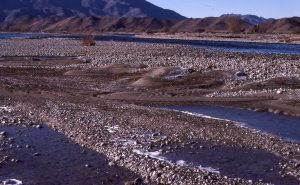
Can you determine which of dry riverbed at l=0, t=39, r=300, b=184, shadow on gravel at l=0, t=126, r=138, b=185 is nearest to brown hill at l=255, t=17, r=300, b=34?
dry riverbed at l=0, t=39, r=300, b=184

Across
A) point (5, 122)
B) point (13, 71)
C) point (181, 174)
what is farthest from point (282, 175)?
point (13, 71)

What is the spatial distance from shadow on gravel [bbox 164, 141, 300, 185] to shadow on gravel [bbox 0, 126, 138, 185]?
5.73 ft

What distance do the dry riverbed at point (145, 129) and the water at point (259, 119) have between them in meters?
0.59

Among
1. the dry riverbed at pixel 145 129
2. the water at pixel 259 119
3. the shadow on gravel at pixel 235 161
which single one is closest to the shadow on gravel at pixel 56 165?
the dry riverbed at pixel 145 129

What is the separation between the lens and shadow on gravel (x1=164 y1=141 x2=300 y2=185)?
38.3ft

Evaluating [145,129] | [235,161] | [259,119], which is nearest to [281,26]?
[259,119]

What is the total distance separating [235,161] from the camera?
12.9 meters

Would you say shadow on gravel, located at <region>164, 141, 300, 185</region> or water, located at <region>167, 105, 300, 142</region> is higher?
shadow on gravel, located at <region>164, 141, 300, 185</region>

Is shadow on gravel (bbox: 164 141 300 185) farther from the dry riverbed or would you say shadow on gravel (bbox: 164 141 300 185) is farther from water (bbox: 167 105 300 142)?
water (bbox: 167 105 300 142)

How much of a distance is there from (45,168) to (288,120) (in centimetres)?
923

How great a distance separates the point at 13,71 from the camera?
35.7 meters

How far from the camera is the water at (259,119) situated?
16469 mm

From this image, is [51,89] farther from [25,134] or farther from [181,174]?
[181,174]

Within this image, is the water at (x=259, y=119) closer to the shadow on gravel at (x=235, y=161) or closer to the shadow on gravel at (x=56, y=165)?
the shadow on gravel at (x=235, y=161)
